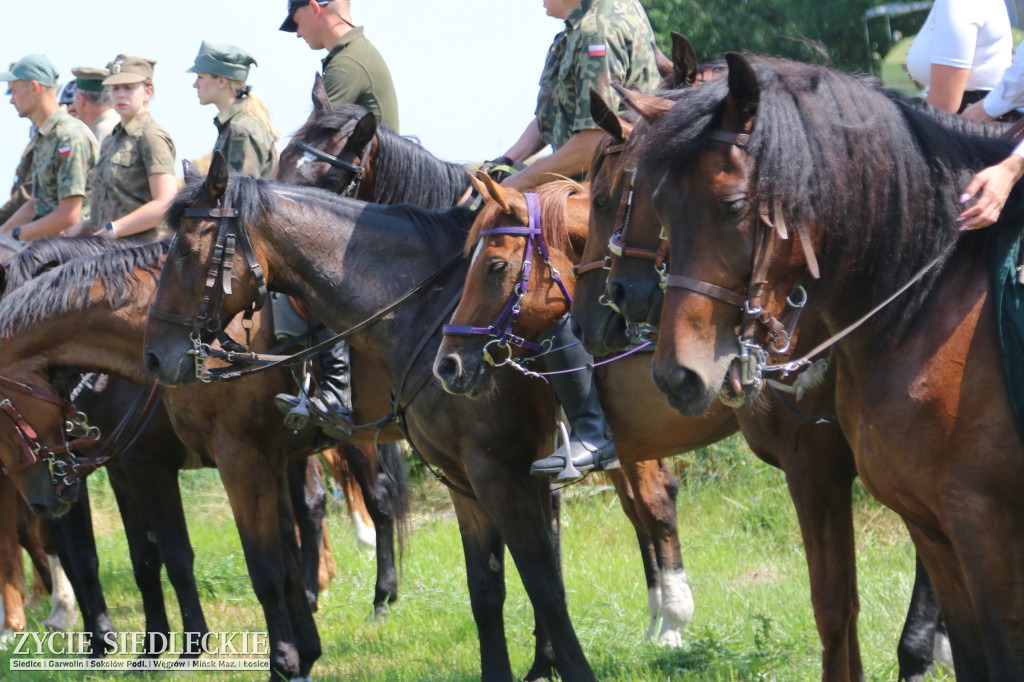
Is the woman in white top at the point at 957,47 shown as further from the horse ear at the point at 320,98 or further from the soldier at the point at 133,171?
the soldier at the point at 133,171

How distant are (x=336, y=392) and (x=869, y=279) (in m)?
3.35

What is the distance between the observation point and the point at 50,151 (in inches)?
339

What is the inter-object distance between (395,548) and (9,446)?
323 cm

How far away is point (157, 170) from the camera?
7.20 meters

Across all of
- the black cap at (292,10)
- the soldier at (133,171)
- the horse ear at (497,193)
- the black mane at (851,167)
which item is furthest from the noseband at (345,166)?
the black mane at (851,167)

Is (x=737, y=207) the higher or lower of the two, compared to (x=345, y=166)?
lower

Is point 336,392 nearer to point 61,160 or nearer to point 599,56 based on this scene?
point 599,56

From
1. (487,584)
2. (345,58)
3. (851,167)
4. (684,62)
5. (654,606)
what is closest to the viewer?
(851,167)

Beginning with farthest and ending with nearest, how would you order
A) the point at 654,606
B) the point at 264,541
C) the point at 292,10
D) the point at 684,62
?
the point at 292,10
the point at 654,606
the point at 264,541
the point at 684,62

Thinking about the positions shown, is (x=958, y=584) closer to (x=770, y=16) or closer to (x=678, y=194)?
(x=678, y=194)

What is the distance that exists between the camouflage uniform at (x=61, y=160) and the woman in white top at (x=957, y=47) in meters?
6.43

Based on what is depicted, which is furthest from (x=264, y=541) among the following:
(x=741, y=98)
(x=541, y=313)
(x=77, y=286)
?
(x=741, y=98)

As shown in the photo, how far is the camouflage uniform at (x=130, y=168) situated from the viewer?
731 cm

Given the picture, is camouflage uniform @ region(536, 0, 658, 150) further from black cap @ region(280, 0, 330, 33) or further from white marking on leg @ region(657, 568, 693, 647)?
white marking on leg @ region(657, 568, 693, 647)
